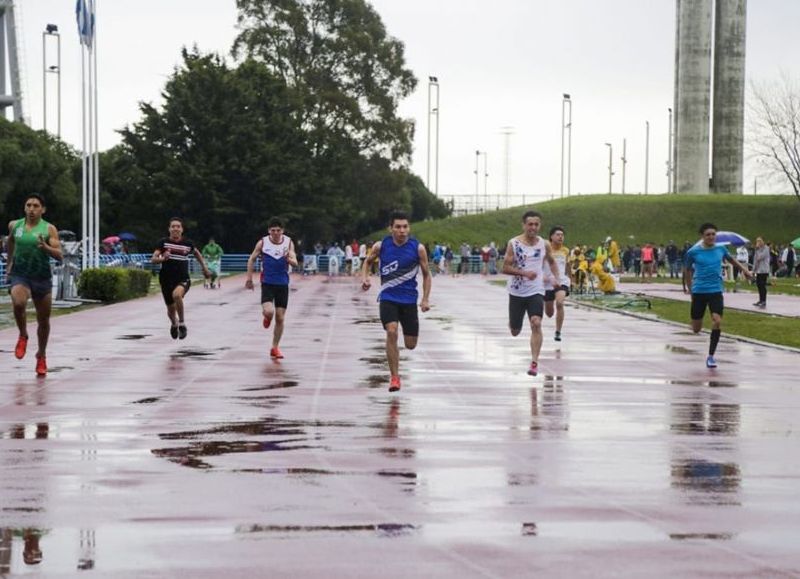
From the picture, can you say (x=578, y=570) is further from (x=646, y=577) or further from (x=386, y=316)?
(x=386, y=316)

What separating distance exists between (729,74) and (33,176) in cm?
4187

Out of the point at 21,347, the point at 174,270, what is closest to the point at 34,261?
the point at 21,347

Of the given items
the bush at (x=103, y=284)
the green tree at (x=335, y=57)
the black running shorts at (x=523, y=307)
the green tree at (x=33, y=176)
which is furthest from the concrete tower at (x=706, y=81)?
the black running shorts at (x=523, y=307)

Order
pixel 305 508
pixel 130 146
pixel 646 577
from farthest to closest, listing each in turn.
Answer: pixel 130 146 < pixel 305 508 < pixel 646 577

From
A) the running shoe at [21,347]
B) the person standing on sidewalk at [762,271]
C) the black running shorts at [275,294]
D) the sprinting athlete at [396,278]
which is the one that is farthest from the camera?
the person standing on sidewalk at [762,271]

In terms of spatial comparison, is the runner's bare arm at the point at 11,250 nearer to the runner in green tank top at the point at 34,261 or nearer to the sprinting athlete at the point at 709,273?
the runner in green tank top at the point at 34,261

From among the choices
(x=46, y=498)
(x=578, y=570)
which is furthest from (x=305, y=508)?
(x=578, y=570)

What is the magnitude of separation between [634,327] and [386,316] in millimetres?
13340

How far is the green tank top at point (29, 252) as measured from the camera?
15.7m

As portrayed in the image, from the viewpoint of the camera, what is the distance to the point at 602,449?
34.3ft

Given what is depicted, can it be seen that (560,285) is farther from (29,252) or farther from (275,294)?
(29,252)

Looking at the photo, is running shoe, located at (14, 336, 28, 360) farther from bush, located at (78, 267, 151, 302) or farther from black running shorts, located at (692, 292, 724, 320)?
bush, located at (78, 267, 151, 302)

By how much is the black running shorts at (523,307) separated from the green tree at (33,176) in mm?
55883

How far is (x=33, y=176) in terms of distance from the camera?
7262 cm
